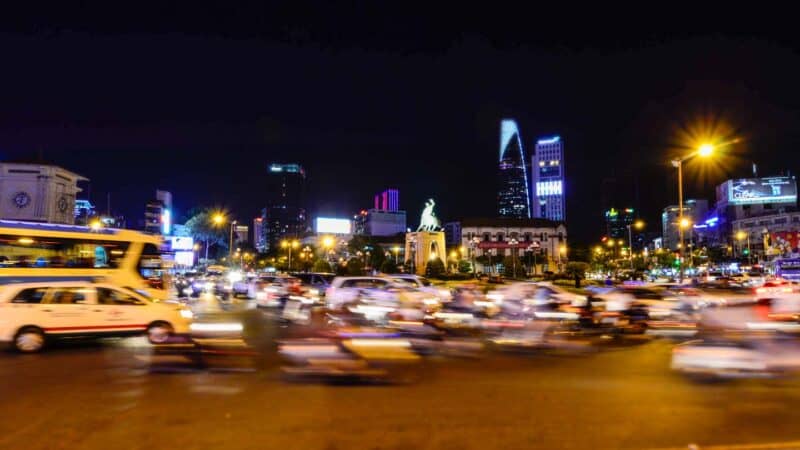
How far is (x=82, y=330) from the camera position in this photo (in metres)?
13.2

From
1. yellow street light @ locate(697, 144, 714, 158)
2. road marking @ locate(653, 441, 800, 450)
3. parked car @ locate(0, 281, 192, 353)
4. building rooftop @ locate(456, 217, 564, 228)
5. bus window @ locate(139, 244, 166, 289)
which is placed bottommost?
road marking @ locate(653, 441, 800, 450)

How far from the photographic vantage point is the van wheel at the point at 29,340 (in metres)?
12.7

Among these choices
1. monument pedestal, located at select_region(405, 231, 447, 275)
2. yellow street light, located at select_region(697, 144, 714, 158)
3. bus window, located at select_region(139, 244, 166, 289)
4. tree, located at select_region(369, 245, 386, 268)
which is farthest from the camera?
tree, located at select_region(369, 245, 386, 268)

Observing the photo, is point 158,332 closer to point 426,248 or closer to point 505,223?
point 426,248

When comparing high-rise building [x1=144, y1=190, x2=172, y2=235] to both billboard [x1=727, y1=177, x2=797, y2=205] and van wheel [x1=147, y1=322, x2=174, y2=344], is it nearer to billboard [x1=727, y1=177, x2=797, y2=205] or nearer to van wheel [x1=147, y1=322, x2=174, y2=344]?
van wheel [x1=147, y1=322, x2=174, y2=344]

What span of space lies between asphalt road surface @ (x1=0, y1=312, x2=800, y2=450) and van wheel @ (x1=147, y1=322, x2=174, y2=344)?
8.41ft

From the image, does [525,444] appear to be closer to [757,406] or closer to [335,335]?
[757,406]

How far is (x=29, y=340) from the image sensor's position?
12.7 metres

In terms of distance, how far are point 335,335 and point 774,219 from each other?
122m

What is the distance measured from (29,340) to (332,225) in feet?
395

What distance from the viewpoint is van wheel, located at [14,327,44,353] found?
12688 mm

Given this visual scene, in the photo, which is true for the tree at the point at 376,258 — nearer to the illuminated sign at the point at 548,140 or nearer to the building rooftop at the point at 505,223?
the building rooftop at the point at 505,223

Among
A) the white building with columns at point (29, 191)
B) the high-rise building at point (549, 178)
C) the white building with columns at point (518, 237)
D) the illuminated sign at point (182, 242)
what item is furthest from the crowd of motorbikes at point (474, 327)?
the high-rise building at point (549, 178)

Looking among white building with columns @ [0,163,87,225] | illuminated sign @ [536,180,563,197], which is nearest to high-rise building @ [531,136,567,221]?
illuminated sign @ [536,180,563,197]
